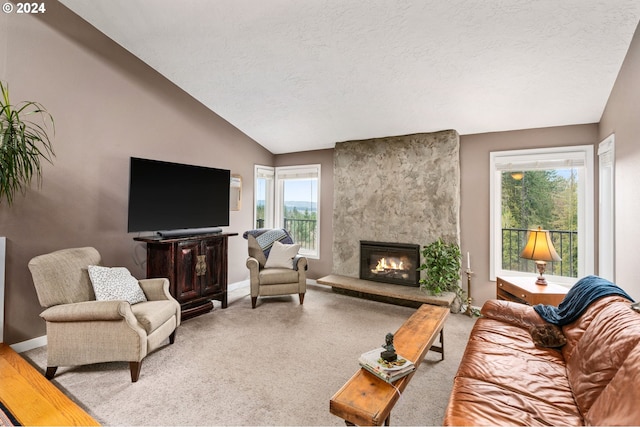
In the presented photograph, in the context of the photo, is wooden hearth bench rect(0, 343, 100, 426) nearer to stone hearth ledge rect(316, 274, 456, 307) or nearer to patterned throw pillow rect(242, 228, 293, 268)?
patterned throw pillow rect(242, 228, 293, 268)

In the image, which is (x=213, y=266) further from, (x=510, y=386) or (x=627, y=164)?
(x=627, y=164)

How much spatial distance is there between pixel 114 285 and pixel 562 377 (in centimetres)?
329

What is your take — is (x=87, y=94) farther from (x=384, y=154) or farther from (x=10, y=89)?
(x=384, y=154)

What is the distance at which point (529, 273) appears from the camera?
3.83 meters

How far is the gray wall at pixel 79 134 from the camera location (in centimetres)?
282

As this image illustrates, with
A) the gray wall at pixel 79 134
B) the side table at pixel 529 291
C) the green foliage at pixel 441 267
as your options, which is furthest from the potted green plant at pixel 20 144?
the side table at pixel 529 291

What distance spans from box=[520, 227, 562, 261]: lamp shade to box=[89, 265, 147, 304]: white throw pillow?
3803 mm

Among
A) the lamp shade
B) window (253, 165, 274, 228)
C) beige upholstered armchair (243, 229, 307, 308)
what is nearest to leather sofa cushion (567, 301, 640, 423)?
the lamp shade

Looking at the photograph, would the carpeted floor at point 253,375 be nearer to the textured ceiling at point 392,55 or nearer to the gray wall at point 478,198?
the gray wall at point 478,198

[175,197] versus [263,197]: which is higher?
[263,197]

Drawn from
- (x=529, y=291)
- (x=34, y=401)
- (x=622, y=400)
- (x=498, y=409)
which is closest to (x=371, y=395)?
(x=498, y=409)

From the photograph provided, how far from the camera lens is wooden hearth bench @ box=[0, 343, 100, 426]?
1.75 metres

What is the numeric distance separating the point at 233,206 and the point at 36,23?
2905 mm

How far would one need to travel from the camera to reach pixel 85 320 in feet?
7.57
